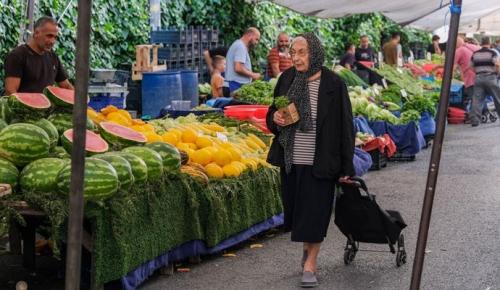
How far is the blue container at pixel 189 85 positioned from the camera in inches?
658

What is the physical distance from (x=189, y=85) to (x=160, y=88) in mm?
685

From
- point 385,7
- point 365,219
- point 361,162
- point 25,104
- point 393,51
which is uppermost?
point 385,7

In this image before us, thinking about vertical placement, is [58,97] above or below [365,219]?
above

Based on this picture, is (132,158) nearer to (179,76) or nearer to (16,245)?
(16,245)

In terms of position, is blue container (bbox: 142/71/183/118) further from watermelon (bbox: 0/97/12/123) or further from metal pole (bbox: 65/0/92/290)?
metal pole (bbox: 65/0/92/290)

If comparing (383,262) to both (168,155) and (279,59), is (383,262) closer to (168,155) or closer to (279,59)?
(168,155)

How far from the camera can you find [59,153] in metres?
7.70

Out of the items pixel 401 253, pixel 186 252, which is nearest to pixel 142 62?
pixel 186 252

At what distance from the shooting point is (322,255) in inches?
364

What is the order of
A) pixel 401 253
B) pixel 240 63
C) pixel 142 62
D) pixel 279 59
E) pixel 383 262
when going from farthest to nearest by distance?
pixel 279 59, pixel 142 62, pixel 240 63, pixel 383 262, pixel 401 253

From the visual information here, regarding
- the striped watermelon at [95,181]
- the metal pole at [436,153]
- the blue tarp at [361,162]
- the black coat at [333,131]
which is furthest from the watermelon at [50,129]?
the blue tarp at [361,162]

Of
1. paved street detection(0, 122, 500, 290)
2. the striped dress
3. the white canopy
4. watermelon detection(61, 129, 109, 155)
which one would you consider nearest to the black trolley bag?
Result: paved street detection(0, 122, 500, 290)

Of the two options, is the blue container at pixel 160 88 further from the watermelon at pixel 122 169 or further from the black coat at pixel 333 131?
the watermelon at pixel 122 169

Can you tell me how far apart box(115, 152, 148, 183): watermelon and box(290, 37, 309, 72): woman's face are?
1409 millimetres
